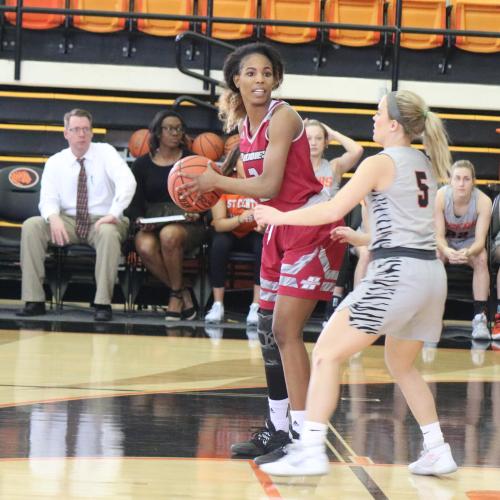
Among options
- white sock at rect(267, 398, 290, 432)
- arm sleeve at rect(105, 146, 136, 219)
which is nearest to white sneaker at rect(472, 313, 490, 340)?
arm sleeve at rect(105, 146, 136, 219)

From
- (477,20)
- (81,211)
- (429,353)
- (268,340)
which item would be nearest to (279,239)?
(268,340)

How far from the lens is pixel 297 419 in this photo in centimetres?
348

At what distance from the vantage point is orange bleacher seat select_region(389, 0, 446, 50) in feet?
32.7

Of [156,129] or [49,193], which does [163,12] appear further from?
[49,193]

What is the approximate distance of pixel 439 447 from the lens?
332cm

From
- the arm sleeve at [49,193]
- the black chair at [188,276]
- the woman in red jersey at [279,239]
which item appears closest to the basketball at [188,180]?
the woman in red jersey at [279,239]

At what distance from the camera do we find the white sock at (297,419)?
346 cm

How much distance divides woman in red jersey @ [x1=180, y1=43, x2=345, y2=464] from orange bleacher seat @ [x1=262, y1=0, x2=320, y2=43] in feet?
20.8

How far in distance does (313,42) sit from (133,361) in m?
5.18

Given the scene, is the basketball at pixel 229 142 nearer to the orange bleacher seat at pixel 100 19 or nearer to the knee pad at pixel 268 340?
the orange bleacher seat at pixel 100 19

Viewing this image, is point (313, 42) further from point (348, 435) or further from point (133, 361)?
point (348, 435)

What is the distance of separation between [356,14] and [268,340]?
7.03 m

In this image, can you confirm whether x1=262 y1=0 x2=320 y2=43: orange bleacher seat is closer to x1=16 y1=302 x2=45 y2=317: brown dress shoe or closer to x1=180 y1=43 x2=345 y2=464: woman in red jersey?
x1=16 y1=302 x2=45 y2=317: brown dress shoe

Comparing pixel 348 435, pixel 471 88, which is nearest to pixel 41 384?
pixel 348 435
